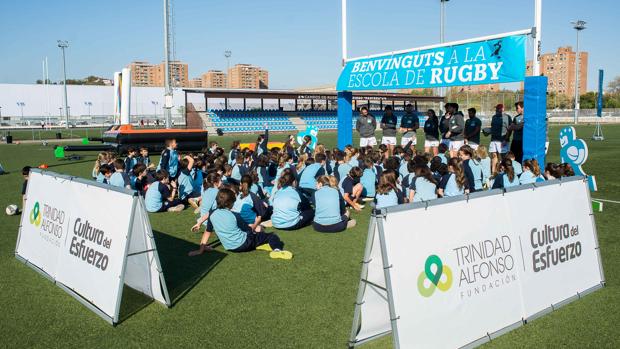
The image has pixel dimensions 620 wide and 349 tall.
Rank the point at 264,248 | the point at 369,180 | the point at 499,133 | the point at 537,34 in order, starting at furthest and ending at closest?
the point at 499,133
the point at 369,180
the point at 537,34
the point at 264,248

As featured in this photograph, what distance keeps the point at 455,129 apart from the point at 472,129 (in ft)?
1.46

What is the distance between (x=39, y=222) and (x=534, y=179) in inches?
319

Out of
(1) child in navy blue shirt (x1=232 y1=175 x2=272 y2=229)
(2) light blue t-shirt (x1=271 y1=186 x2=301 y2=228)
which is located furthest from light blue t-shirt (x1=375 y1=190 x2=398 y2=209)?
(1) child in navy blue shirt (x1=232 y1=175 x2=272 y2=229)

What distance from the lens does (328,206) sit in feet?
25.6

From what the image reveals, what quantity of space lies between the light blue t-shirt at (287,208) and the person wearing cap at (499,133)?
5.90 meters

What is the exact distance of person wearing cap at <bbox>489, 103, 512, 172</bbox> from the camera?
456 inches

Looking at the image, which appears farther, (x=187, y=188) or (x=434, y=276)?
(x=187, y=188)

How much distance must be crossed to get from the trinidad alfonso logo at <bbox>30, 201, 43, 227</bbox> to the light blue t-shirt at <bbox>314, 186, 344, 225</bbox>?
4215mm

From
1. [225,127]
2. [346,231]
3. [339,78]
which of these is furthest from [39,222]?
[225,127]

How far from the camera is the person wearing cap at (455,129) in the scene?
40.4ft

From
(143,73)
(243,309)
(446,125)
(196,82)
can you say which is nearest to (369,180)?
(446,125)

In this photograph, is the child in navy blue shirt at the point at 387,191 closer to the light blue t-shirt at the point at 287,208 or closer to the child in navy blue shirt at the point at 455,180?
the child in navy blue shirt at the point at 455,180

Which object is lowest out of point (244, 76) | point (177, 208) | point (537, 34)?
point (177, 208)

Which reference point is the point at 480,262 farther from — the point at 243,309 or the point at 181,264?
the point at 181,264
